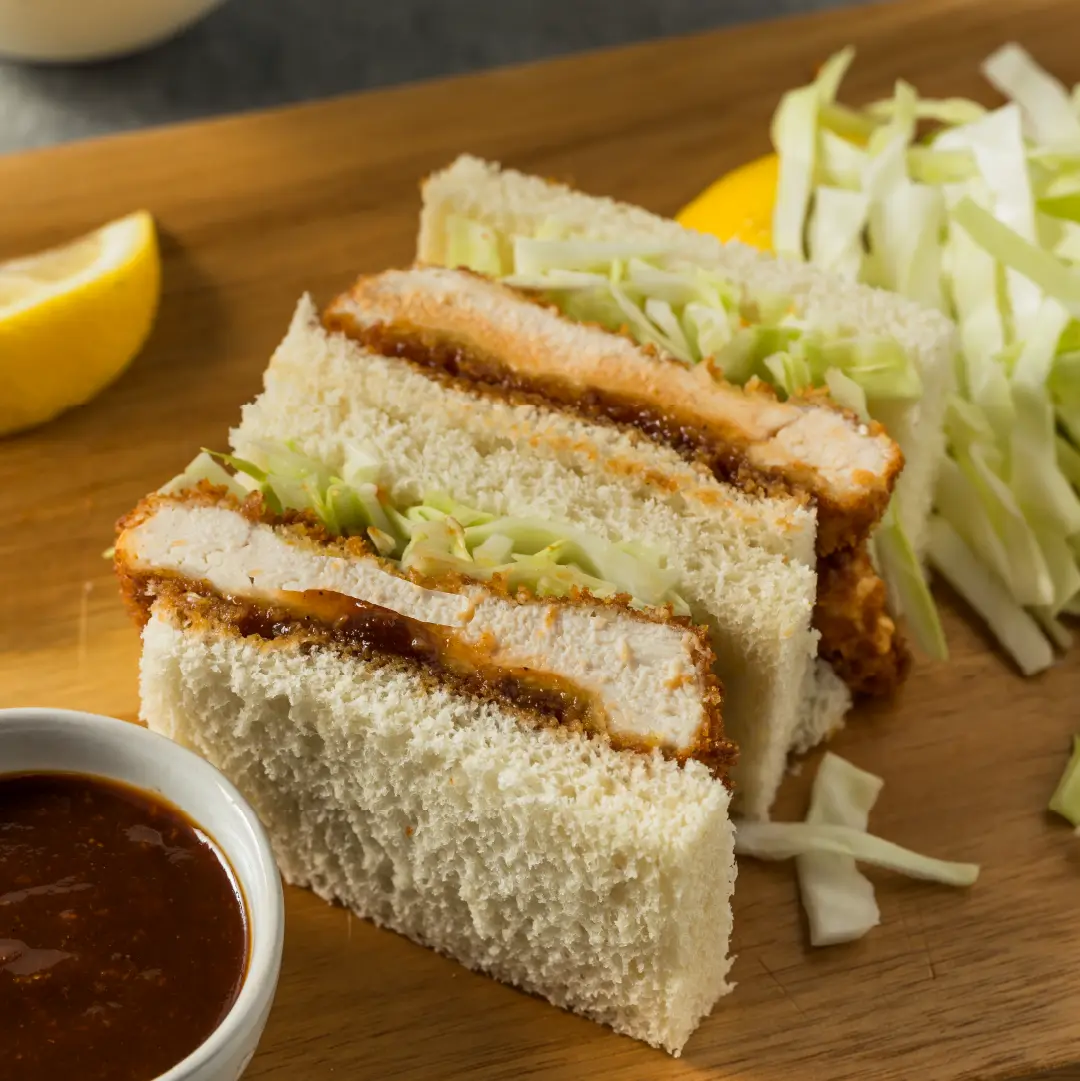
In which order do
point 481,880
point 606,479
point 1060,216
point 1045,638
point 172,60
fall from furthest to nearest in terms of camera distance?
point 172,60 → point 1060,216 → point 1045,638 → point 606,479 → point 481,880

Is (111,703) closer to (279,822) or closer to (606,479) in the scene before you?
(279,822)

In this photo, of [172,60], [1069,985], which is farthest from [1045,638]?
[172,60]

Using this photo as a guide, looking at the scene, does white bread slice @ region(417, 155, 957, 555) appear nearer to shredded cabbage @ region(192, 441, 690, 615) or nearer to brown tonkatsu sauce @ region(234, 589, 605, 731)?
shredded cabbage @ region(192, 441, 690, 615)

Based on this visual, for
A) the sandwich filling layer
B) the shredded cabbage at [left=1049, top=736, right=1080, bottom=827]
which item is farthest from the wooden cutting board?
the sandwich filling layer

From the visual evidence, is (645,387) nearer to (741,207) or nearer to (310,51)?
(741,207)

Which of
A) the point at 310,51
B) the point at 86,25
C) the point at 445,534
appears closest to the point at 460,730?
the point at 445,534

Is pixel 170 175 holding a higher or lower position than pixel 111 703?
higher
